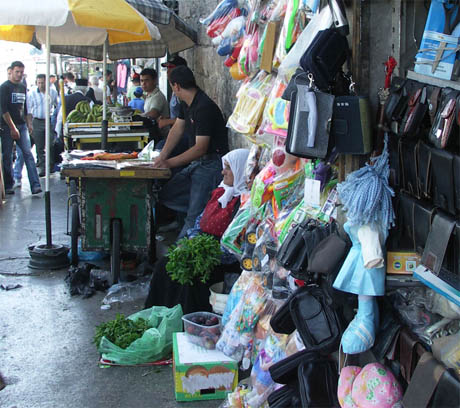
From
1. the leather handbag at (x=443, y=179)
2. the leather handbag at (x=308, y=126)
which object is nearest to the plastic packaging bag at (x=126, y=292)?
the leather handbag at (x=308, y=126)

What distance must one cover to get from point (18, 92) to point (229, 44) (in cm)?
658

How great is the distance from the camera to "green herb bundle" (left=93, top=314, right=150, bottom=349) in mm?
4879

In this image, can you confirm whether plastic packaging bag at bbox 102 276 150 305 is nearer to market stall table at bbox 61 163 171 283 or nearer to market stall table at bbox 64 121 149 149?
market stall table at bbox 61 163 171 283

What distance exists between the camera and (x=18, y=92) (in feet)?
36.3

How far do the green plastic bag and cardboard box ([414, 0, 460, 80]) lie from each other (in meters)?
2.90

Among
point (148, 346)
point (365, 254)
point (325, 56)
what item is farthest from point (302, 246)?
point (148, 346)

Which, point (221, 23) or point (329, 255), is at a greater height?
point (221, 23)

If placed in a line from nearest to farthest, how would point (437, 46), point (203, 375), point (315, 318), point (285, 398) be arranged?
point (437, 46)
point (315, 318)
point (285, 398)
point (203, 375)

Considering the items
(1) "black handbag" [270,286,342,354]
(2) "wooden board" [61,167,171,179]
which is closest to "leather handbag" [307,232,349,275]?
(1) "black handbag" [270,286,342,354]

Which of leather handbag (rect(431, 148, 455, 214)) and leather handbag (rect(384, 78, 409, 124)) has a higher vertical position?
leather handbag (rect(384, 78, 409, 124))

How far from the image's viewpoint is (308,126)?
3068 mm

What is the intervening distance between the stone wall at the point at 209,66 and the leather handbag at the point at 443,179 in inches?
161

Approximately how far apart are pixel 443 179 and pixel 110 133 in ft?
23.6

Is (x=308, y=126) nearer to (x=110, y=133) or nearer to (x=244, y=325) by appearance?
(x=244, y=325)
